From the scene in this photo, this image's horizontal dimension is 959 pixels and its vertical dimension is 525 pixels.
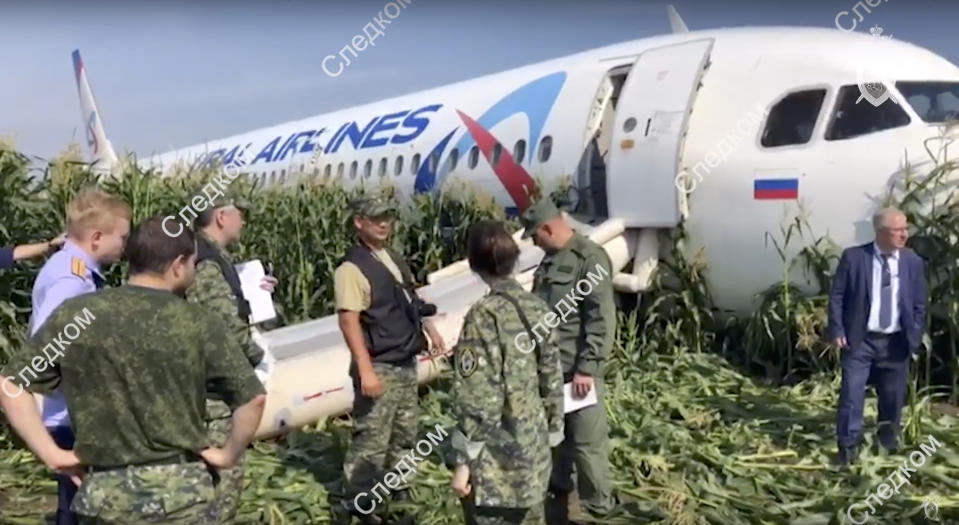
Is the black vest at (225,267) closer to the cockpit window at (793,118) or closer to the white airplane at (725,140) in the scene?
the white airplane at (725,140)

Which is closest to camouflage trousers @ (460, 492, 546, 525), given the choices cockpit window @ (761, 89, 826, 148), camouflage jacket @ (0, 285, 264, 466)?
camouflage jacket @ (0, 285, 264, 466)

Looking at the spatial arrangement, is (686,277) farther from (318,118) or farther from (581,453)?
(318,118)

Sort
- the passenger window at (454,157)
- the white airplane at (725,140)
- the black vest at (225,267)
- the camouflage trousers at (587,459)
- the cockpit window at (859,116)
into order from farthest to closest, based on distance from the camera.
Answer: the passenger window at (454,157)
the cockpit window at (859,116)
the white airplane at (725,140)
the camouflage trousers at (587,459)
the black vest at (225,267)

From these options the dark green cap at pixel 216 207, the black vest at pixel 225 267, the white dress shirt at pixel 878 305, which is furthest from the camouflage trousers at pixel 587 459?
the dark green cap at pixel 216 207

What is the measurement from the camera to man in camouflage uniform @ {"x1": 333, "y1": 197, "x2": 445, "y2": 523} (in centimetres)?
530

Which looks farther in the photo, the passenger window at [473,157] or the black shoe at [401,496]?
the passenger window at [473,157]

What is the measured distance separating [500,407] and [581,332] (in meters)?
1.56

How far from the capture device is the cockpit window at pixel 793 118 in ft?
28.3

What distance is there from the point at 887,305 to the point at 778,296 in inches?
88.9

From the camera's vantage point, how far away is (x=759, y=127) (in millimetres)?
8852

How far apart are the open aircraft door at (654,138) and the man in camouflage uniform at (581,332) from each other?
3901 mm

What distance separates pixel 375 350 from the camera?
539 centimetres

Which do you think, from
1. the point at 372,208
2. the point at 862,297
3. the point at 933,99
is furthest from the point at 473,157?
the point at 372,208

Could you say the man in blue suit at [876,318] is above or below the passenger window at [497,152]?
below
